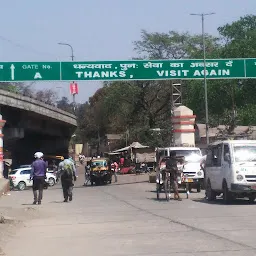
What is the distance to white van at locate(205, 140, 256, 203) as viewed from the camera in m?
20.1

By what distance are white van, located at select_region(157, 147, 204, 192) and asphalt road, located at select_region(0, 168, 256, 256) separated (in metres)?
8.44

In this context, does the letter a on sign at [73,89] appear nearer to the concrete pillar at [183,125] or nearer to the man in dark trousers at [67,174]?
the concrete pillar at [183,125]

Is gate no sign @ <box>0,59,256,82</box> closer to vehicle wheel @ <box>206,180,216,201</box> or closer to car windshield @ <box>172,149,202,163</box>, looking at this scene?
car windshield @ <box>172,149,202,163</box>

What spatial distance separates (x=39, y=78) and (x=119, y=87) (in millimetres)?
35398

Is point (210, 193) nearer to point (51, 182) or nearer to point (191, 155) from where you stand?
point (191, 155)

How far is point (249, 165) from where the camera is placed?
20.3 m

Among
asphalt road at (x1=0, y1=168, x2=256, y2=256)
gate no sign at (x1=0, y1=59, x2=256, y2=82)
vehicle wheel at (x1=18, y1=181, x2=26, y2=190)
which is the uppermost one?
gate no sign at (x1=0, y1=59, x2=256, y2=82)

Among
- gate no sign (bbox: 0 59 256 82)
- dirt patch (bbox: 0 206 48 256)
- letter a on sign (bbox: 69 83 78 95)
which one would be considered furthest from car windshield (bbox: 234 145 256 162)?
letter a on sign (bbox: 69 83 78 95)

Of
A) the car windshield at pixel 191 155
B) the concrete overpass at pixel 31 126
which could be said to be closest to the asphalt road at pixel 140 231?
the car windshield at pixel 191 155

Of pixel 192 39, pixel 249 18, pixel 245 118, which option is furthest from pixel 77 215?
pixel 192 39

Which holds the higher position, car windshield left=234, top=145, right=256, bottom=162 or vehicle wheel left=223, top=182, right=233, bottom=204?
car windshield left=234, top=145, right=256, bottom=162

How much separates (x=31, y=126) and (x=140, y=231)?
154ft

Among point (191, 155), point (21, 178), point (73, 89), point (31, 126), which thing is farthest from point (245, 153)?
point (73, 89)

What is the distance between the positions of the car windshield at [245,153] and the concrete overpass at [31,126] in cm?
3070
